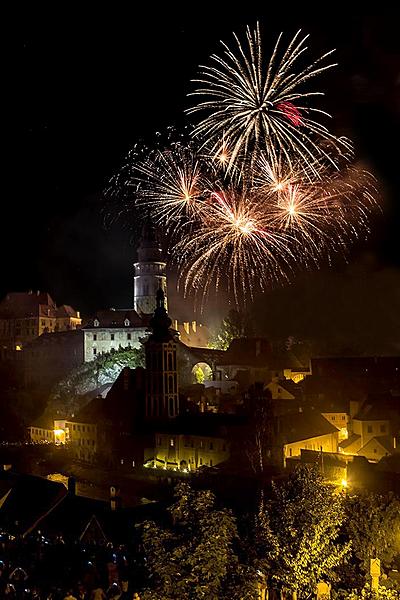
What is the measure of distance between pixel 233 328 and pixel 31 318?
80.5 feet

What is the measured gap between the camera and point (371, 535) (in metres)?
18.5

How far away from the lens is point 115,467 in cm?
4425

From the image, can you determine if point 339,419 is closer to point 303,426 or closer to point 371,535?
point 303,426

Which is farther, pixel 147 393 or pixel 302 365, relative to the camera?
pixel 302 365

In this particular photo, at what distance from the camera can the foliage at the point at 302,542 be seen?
13758 millimetres

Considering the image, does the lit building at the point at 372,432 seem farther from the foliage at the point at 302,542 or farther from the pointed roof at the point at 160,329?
the foliage at the point at 302,542

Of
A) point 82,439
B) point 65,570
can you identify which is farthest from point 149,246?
point 65,570

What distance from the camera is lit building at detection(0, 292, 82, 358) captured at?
81562 mm

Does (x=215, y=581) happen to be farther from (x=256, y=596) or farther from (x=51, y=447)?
(x=51, y=447)

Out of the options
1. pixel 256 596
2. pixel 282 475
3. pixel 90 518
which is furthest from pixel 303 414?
pixel 256 596

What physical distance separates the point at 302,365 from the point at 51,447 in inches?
776

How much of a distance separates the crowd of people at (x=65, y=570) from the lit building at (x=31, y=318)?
59.4 meters

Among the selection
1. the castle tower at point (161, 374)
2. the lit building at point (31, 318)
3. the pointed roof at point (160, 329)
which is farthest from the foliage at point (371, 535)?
the lit building at point (31, 318)

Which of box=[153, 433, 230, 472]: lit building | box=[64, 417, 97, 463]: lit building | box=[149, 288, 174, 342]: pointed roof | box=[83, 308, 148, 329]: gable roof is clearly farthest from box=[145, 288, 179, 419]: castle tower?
box=[83, 308, 148, 329]: gable roof
